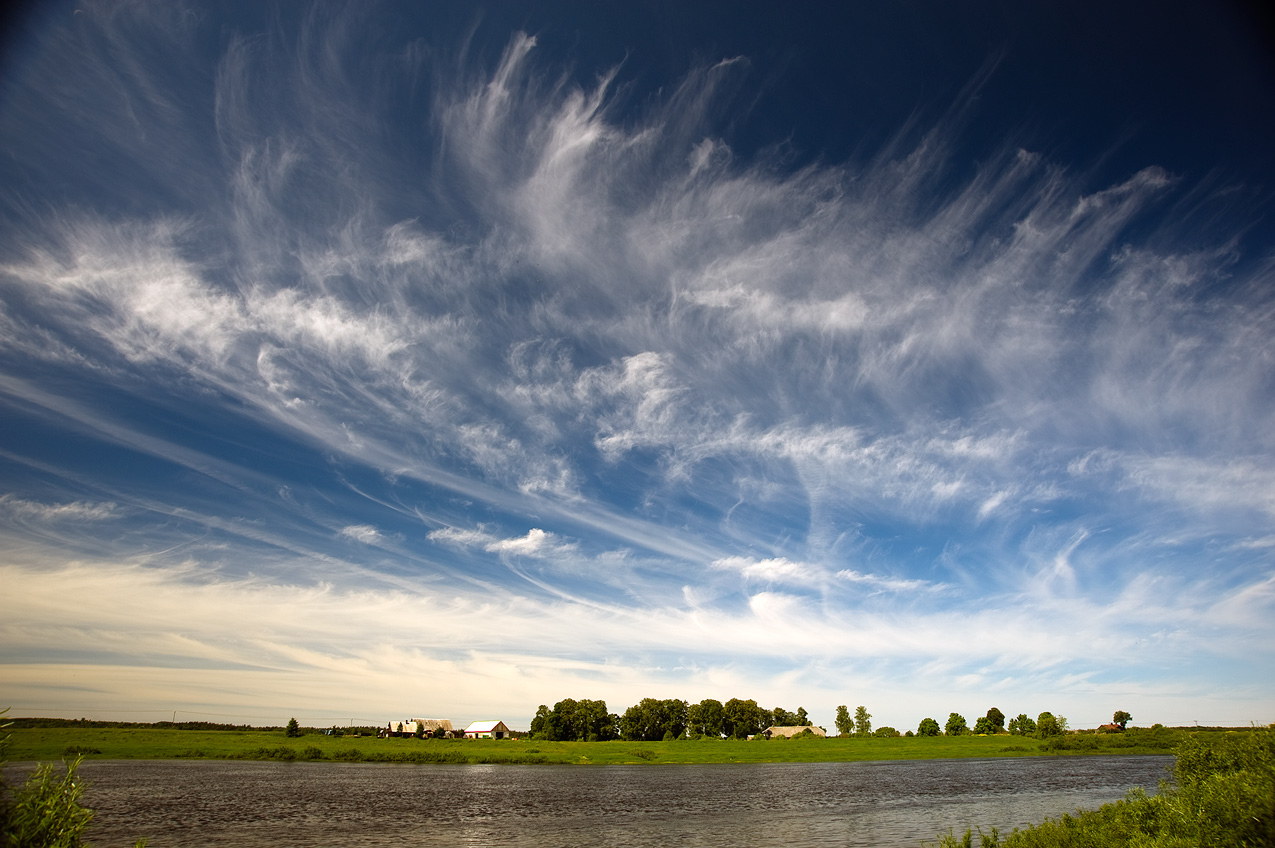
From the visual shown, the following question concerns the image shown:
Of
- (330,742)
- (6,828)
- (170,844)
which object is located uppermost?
(6,828)

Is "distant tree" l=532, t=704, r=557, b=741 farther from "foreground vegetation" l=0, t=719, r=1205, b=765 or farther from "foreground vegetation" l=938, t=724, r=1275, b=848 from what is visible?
"foreground vegetation" l=938, t=724, r=1275, b=848

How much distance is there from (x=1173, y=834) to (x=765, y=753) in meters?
156

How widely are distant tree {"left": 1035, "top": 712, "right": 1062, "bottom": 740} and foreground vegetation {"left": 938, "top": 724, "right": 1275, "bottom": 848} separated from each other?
181 m

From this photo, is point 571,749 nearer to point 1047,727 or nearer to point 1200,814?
point 1047,727

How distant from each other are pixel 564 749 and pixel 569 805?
101695mm

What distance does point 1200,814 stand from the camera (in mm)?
23922

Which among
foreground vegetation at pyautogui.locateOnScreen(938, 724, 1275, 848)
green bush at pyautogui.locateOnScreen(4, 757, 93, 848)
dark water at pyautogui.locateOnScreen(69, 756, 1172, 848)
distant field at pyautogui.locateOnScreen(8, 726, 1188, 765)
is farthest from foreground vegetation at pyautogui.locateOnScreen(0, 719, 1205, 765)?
green bush at pyautogui.locateOnScreen(4, 757, 93, 848)

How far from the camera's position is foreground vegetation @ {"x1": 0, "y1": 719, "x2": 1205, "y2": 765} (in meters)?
135

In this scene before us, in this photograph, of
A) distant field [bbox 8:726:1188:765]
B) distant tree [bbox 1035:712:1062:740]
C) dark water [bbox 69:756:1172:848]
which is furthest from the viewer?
distant tree [bbox 1035:712:1062:740]

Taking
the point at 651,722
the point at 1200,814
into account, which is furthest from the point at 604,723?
the point at 1200,814

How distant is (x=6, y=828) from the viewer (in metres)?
15.7

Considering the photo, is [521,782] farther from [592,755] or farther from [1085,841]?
[1085,841]

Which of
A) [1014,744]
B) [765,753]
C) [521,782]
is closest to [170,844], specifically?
[521,782]

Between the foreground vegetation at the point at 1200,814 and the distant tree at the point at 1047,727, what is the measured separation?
18068 cm
